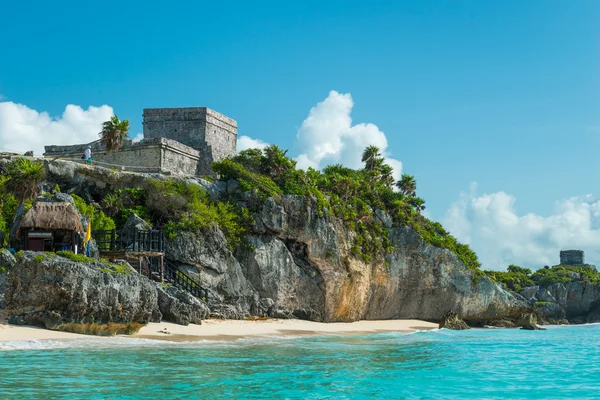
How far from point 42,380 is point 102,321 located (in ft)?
29.4

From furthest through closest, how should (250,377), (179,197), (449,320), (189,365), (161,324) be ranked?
(449,320) < (179,197) < (161,324) < (189,365) < (250,377)

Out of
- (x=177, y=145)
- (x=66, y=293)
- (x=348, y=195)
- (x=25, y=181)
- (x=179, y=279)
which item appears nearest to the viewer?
(x=66, y=293)

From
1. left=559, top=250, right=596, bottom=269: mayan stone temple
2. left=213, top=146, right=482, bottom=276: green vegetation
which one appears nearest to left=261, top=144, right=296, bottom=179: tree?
left=213, top=146, right=482, bottom=276: green vegetation

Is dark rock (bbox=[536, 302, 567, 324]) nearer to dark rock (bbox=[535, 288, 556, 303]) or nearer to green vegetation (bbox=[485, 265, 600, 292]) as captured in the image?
dark rock (bbox=[535, 288, 556, 303])

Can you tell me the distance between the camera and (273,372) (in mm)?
16469

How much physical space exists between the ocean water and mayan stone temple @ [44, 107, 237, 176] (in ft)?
69.1

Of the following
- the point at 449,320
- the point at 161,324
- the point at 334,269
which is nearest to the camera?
the point at 161,324

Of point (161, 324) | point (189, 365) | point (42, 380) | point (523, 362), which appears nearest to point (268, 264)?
point (161, 324)

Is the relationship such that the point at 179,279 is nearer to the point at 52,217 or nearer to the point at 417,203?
the point at 52,217

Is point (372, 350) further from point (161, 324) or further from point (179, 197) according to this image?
point (179, 197)

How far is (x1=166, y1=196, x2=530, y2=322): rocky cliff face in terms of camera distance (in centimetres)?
3450

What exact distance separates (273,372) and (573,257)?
97121mm

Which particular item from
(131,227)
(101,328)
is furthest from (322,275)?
(101,328)

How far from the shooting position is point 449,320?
43.7 m
